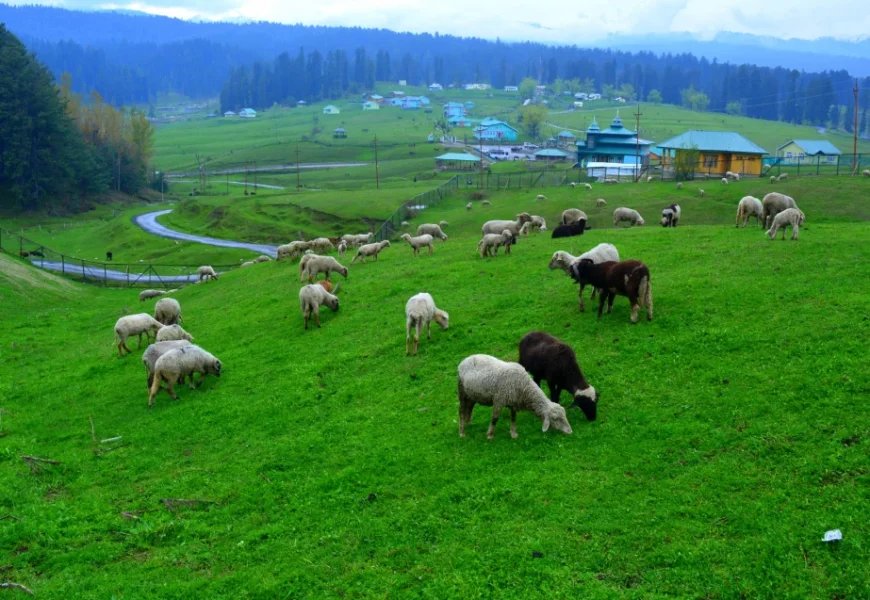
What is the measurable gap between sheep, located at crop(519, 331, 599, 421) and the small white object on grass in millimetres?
5187

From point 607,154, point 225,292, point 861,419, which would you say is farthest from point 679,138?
point 861,419

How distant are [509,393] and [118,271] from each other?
171ft

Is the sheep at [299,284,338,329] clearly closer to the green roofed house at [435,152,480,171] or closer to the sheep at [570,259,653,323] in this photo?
the sheep at [570,259,653,323]

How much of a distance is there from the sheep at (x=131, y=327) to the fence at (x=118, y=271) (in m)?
26.1

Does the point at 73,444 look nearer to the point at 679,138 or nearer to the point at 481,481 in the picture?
the point at 481,481

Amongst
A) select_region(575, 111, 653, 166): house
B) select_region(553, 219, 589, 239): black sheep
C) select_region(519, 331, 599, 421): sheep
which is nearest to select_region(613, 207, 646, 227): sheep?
select_region(553, 219, 589, 239): black sheep

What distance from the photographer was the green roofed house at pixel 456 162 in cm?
13332

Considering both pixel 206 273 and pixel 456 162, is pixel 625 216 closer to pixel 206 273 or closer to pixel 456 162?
pixel 206 273

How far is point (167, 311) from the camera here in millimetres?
27641

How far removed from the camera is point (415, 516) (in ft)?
42.4

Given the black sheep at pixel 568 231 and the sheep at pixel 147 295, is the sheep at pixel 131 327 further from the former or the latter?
the black sheep at pixel 568 231

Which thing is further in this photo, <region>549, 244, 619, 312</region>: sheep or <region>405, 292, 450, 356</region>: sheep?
<region>549, 244, 619, 312</region>: sheep

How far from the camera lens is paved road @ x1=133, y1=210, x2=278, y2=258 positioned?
6952 centimetres

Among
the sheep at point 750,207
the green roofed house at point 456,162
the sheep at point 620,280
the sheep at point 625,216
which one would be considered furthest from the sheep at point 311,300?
the green roofed house at point 456,162
